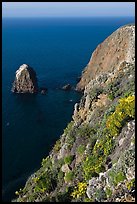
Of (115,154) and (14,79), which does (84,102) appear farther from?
(14,79)

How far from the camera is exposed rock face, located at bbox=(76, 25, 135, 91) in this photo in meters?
92.2

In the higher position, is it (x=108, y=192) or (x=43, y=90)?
(x=43, y=90)

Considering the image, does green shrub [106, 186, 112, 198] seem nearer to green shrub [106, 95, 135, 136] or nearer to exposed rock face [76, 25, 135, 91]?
green shrub [106, 95, 135, 136]

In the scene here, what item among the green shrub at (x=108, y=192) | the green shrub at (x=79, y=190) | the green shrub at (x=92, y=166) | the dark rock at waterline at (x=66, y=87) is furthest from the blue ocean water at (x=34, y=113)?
the green shrub at (x=108, y=192)

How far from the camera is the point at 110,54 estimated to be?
99.9 m

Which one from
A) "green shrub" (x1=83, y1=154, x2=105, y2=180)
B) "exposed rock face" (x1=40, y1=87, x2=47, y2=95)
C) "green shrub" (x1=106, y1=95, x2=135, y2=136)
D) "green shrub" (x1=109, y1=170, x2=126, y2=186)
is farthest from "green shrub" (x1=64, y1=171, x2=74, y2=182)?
"exposed rock face" (x1=40, y1=87, x2=47, y2=95)

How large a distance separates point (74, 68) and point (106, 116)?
313 ft

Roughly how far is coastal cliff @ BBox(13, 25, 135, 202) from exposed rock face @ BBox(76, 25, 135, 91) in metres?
49.3

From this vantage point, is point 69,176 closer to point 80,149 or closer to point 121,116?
point 80,149

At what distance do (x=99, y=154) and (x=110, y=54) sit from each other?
73.0 m

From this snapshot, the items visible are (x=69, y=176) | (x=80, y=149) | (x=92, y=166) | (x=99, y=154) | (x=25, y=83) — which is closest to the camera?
(x=92, y=166)

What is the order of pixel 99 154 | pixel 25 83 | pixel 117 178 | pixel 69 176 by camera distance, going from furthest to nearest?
1. pixel 25 83
2. pixel 69 176
3. pixel 99 154
4. pixel 117 178

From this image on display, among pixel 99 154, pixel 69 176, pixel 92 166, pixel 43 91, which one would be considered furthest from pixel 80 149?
pixel 43 91

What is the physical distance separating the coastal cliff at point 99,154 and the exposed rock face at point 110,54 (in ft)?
162
